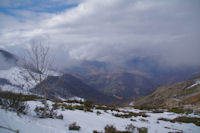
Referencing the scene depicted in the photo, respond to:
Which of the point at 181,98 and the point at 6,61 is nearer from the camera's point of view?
the point at 181,98

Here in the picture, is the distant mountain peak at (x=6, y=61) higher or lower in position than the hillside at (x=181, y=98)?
higher

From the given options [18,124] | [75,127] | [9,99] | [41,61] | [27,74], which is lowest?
[75,127]

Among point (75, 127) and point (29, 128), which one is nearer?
point (29, 128)

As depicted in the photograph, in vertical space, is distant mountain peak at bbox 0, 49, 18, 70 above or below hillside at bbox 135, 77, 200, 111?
above

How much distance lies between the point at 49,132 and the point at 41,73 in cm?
410

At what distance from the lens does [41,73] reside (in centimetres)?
879

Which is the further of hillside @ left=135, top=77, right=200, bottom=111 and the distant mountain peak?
the distant mountain peak

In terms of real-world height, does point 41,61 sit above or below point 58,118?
above

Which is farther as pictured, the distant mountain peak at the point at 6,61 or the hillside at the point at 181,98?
the distant mountain peak at the point at 6,61

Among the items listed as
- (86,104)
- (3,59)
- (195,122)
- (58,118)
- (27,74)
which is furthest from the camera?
(3,59)

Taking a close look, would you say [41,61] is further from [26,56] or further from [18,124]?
[18,124]

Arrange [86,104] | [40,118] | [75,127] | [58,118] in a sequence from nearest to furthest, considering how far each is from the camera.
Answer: [75,127] < [40,118] < [58,118] < [86,104]

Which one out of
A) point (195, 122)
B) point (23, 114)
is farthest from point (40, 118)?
point (195, 122)

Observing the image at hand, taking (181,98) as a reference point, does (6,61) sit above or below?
above
